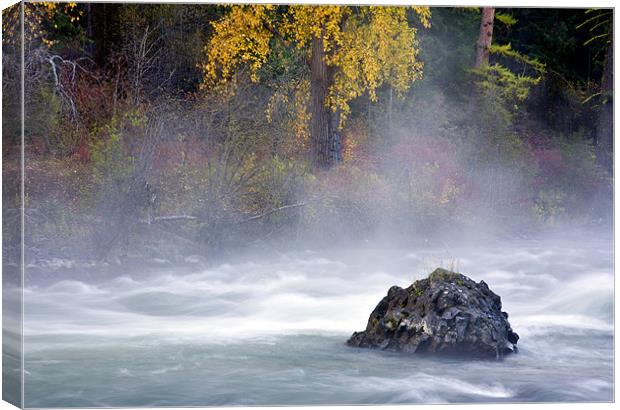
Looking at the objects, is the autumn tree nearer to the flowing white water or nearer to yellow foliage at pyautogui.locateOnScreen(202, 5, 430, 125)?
yellow foliage at pyautogui.locateOnScreen(202, 5, 430, 125)

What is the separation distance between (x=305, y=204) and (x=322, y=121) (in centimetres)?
65

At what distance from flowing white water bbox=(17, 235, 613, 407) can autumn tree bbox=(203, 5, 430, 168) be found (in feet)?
3.41

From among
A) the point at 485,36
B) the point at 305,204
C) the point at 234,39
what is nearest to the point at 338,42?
the point at 234,39

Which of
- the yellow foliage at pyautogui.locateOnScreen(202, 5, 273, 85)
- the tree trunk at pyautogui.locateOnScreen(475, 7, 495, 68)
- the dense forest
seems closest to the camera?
the dense forest

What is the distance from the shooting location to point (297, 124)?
8.91 meters

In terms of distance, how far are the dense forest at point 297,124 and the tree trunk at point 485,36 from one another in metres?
0.02

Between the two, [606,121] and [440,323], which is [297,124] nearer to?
[440,323]

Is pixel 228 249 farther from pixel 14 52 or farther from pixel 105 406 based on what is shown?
pixel 14 52

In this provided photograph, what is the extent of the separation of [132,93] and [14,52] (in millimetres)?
899

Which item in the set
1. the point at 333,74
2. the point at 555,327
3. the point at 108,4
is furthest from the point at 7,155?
the point at 555,327

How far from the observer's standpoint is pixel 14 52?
27.8ft

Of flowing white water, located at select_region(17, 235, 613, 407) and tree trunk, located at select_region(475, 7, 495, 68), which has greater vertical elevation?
tree trunk, located at select_region(475, 7, 495, 68)

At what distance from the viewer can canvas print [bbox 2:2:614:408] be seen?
852 cm

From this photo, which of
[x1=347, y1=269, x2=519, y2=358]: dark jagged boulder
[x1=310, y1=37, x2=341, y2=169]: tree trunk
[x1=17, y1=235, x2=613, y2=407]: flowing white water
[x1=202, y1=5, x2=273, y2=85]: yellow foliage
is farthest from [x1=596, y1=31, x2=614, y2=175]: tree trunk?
[x1=202, y1=5, x2=273, y2=85]: yellow foliage
